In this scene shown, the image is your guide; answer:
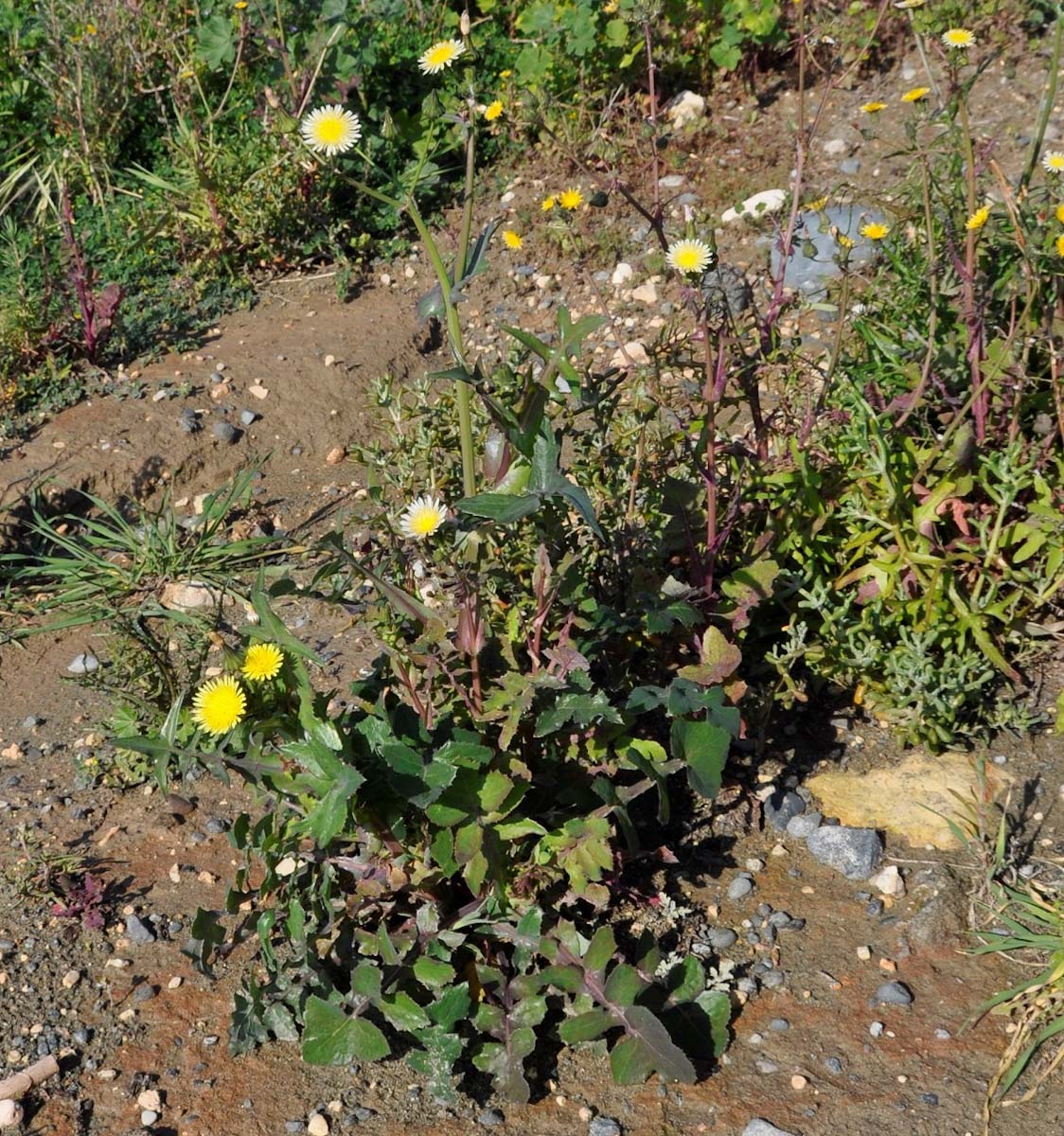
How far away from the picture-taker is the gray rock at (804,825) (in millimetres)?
2748

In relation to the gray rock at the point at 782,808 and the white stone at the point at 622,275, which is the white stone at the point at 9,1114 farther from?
the white stone at the point at 622,275

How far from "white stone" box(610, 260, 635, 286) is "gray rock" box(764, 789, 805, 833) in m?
2.40

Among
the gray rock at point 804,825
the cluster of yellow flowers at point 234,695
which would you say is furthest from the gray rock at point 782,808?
the cluster of yellow flowers at point 234,695

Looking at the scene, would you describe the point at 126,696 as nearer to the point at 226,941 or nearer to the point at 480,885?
the point at 226,941

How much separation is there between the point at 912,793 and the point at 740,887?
1.50 ft

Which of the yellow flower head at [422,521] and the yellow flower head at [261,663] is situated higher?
the yellow flower head at [422,521]

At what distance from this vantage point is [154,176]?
17.2 feet

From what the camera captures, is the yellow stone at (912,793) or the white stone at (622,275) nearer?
the yellow stone at (912,793)

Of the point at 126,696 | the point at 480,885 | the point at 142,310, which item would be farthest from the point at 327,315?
the point at 480,885

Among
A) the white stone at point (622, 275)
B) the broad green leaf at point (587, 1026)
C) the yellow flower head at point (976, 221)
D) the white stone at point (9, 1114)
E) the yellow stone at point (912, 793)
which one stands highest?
the yellow flower head at point (976, 221)

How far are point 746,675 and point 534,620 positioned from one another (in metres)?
0.74

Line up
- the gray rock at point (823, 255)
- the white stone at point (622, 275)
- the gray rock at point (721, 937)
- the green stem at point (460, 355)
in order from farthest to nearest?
the white stone at point (622, 275)
the gray rock at point (823, 255)
the gray rock at point (721, 937)
the green stem at point (460, 355)

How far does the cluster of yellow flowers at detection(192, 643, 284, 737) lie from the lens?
7.70ft

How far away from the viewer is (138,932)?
265cm
